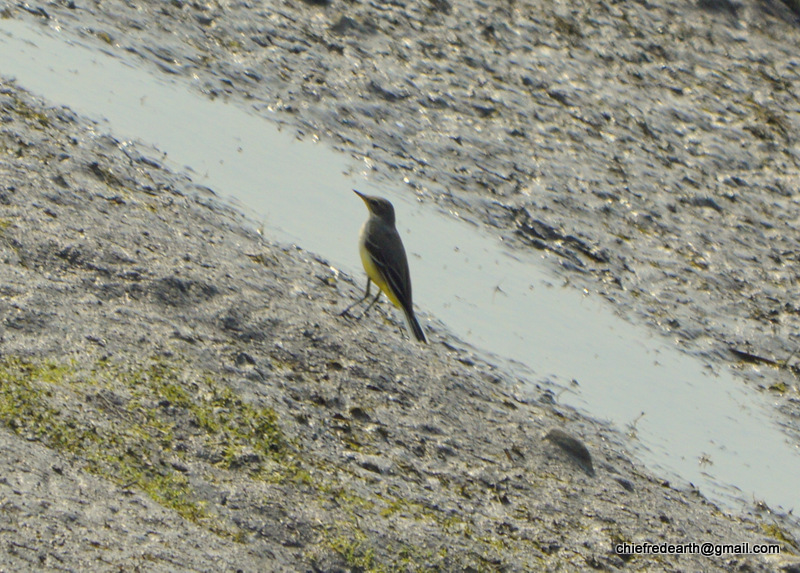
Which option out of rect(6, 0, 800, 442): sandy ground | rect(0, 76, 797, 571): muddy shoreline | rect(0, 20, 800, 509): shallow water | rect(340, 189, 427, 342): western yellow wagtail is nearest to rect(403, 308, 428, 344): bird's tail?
rect(340, 189, 427, 342): western yellow wagtail

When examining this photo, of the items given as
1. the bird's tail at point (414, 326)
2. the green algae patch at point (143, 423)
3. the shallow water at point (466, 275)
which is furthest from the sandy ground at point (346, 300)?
the shallow water at point (466, 275)

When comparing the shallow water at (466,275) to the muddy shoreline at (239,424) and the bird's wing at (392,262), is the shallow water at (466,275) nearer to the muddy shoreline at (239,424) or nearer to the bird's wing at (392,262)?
the muddy shoreline at (239,424)

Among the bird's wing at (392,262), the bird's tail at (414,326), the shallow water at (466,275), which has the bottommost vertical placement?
the shallow water at (466,275)

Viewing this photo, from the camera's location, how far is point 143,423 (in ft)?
17.4

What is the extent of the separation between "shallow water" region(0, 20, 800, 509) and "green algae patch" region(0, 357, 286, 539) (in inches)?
117

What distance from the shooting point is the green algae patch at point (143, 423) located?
4840mm

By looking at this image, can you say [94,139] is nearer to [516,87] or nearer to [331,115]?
[331,115]

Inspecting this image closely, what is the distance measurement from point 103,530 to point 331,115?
301 inches

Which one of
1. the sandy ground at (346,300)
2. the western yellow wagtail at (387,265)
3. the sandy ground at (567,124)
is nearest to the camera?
the sandy ground at (346,300)

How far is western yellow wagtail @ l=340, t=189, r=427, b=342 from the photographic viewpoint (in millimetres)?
7652

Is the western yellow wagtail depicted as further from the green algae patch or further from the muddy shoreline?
the green algae patch

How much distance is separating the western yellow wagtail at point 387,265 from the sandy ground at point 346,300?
21 cm

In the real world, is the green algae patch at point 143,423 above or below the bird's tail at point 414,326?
above

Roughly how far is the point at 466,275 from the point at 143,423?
180 inches
